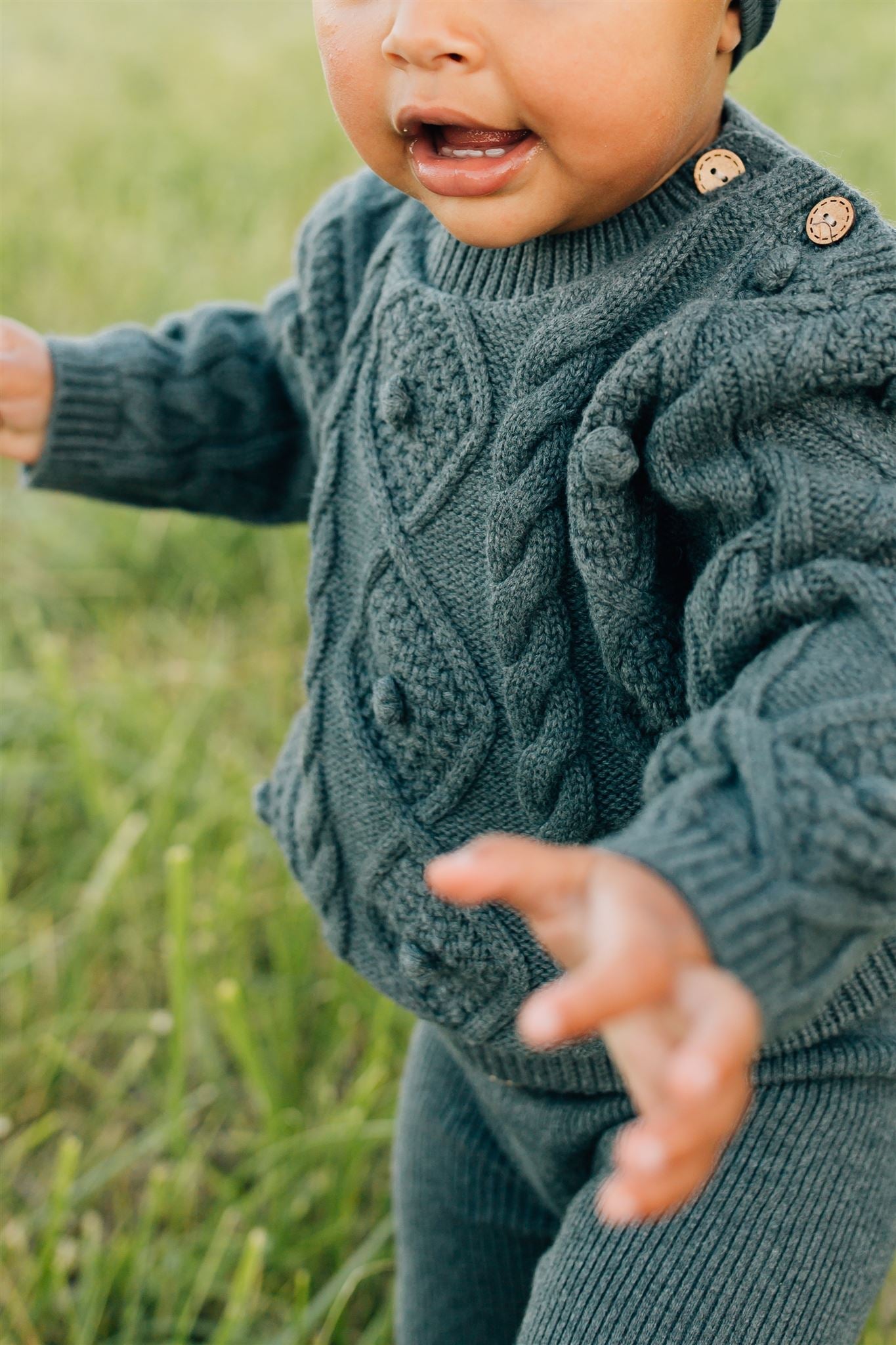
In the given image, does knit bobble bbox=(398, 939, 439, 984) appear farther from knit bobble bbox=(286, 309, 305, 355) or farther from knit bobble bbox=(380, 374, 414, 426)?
knit bobble bbox=(286, 309, 305, 355)

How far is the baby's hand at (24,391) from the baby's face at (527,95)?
46 cm

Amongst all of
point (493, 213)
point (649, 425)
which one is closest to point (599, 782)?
point (649, 425)

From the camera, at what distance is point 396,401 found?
0.98m

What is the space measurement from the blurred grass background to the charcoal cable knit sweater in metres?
0.41

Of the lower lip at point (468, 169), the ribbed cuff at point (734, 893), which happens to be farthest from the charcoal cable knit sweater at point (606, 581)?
the lower lip at point (468, 169)

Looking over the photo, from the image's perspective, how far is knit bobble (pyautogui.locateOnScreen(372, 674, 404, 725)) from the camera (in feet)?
3.25

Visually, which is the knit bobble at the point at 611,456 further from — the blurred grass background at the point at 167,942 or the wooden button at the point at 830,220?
the blurred grass background at the point at 167,942

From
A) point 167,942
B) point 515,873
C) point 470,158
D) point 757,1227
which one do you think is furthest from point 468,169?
point 167,942

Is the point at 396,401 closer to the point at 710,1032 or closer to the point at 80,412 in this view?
the point at 80,412

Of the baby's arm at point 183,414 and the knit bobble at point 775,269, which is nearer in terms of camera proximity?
the knit bobble at point 775,269

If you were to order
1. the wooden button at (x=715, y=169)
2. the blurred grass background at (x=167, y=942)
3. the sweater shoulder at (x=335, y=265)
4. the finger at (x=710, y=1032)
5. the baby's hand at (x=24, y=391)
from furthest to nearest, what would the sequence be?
the blurred grass background at (x=167, y=942), the baby's hand at (x=24, y=391), the sweater shoulder at (x=335, y=265), the wooden button at (x=715, y=169), the finger at (x=710, y=1032)

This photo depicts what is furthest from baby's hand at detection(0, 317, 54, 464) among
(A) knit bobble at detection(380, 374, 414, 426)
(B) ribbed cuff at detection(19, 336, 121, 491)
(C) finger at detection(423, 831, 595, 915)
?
(C) finger at detection(423, 831, 595, 915)

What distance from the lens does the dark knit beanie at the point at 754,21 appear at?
0.87 meters

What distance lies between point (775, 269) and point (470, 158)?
0.20m
